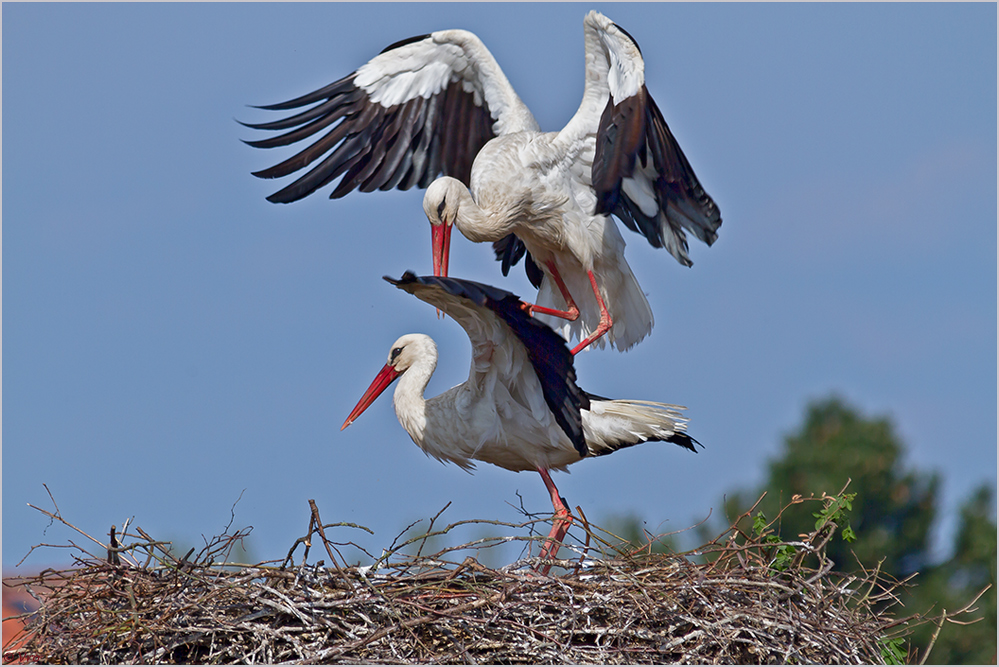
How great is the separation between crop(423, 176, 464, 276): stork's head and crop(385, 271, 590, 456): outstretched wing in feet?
2.14

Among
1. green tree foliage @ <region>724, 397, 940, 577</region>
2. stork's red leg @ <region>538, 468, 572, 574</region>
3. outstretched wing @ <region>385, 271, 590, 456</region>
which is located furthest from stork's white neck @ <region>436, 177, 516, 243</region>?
green tree foliage @ <region>724, 397, 940, 577</region>

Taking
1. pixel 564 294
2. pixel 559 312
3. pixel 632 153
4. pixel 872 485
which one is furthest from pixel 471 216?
pixel 872 485

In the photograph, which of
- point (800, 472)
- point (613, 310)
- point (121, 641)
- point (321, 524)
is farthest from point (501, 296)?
point (800, 472)

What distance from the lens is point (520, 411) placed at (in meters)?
5.27

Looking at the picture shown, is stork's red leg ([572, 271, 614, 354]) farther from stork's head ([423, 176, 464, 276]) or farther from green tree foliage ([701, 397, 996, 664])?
green tree foliage ([701, 397, 996, 664])

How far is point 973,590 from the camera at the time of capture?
18.6 m

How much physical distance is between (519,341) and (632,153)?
1012mm

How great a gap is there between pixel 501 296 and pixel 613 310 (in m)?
2.19

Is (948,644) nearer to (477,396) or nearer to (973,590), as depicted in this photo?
(973,590)

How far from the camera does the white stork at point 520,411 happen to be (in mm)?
4941

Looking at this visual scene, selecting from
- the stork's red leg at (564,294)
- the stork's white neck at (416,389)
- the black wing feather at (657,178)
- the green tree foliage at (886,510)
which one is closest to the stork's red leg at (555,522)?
the stork's white neck at (416,389)

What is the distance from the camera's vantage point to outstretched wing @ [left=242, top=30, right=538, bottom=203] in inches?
245

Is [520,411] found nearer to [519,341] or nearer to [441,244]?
[519,341]

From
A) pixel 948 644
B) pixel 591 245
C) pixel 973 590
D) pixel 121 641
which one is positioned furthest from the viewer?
pixel 973 590
